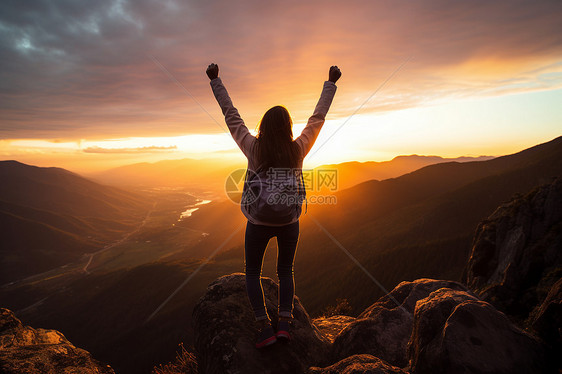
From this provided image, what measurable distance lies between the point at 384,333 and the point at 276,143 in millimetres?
5421

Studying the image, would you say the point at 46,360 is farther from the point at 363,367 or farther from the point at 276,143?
the point at 276,143

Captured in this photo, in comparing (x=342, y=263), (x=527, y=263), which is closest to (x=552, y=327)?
(x=527, y=263)

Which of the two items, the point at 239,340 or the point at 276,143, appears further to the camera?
the point at 239,340

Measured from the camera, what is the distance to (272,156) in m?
3.55

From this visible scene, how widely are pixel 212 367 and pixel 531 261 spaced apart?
1393cm

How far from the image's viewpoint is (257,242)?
3967mm

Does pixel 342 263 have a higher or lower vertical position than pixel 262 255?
lower

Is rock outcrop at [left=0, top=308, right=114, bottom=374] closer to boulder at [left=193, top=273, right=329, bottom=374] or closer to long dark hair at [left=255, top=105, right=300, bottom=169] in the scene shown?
boulder at [left=193, top=273, right=329, bottom=374]

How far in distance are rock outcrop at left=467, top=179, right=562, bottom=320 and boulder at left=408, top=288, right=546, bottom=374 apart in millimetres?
5620

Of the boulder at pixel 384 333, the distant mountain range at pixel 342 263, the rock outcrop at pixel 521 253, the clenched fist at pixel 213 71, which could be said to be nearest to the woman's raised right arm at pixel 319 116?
the clenched fist at pixel 213 71

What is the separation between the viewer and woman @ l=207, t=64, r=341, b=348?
11.8 ft

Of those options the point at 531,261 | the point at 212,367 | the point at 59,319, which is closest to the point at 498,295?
the point at 531,261

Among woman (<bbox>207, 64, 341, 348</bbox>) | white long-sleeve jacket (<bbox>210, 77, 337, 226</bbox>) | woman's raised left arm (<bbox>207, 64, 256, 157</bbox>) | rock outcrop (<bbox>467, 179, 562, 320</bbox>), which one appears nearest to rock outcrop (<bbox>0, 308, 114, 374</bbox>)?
woman (<bbox>207, 64, 341, 348</bbox>)

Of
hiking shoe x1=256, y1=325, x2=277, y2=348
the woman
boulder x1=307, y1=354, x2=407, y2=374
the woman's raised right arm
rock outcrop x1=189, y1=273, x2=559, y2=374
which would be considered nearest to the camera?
rock outcrop x1=189, y1=273, x2=559, y2=374
